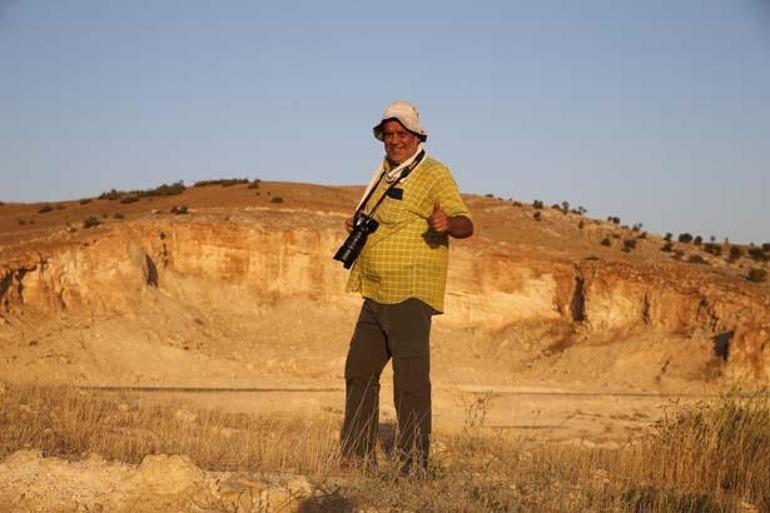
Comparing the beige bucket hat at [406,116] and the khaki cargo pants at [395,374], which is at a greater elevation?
the beige bucket hat at [406,116]

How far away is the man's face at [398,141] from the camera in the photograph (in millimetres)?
6195

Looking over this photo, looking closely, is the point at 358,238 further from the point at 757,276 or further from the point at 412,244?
the point at 757,276

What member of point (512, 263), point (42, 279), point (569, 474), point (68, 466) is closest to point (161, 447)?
point (68, 466)

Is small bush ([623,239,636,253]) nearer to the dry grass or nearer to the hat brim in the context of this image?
the dry grass

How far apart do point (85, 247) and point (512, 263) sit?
10421 millimetres

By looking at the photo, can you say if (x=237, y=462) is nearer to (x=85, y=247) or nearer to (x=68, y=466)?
(x=68, y=466)

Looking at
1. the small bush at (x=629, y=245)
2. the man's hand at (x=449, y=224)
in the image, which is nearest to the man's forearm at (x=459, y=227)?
the man's hand at (x=449, y=224)

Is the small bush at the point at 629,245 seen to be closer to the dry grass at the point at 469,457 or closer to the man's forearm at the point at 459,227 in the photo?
the dry grass at the point at 469,457

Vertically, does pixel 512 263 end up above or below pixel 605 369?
above

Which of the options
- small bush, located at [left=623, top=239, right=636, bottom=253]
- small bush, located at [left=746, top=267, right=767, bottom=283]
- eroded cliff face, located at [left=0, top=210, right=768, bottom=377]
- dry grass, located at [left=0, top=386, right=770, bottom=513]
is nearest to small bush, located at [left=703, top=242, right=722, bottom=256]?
small bush, located at [left=623, top=239, right=636, bottom=253]

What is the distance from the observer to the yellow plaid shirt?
19.7 feet

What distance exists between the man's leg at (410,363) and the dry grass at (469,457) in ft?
0.99

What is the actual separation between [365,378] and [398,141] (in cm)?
160

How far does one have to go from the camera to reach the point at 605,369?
19875 millimetres
